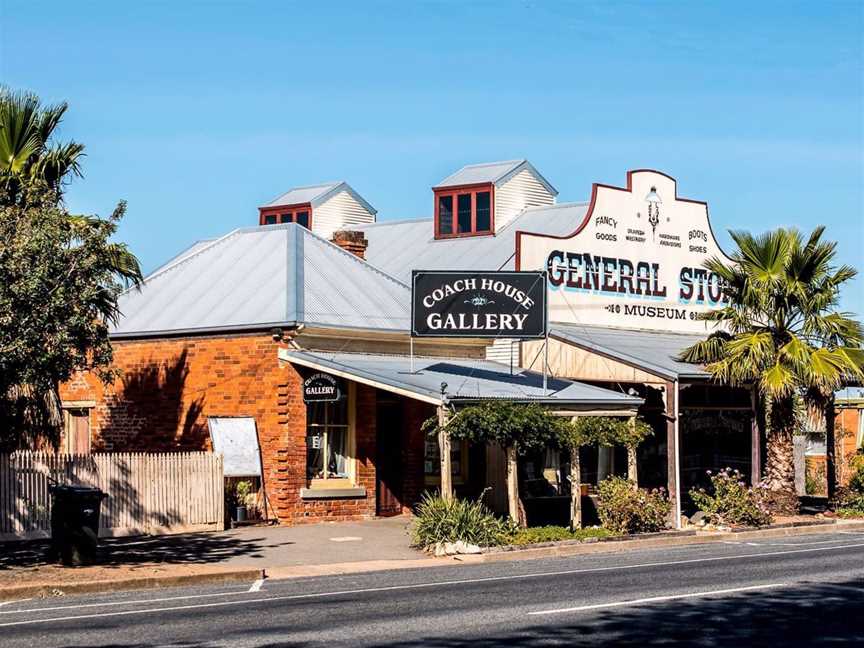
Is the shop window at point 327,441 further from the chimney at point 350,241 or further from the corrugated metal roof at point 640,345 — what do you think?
the chimney at point 350,241

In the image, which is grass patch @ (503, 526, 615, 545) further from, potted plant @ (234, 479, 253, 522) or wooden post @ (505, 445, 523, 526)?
potted plant @ (234, 479, 253, 522)

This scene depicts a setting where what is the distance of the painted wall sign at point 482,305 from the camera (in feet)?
86.1

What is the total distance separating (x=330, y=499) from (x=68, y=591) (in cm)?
1000

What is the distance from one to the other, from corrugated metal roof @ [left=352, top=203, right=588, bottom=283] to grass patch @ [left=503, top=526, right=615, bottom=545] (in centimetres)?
1180

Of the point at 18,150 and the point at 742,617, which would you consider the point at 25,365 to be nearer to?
the point at 18,150

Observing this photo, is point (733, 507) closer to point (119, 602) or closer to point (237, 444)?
point (237, 444)

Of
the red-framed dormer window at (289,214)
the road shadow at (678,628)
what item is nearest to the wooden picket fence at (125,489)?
the road shadow at (678,628)

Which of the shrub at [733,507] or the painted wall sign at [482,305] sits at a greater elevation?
the painted wall sign at [482,305]

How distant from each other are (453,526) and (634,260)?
13.6 metres

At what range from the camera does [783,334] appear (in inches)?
1121

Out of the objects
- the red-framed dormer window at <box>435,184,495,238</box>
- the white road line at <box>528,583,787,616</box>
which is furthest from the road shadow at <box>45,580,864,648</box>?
the red-framed dormer window at <box>435,184,495,238</box>

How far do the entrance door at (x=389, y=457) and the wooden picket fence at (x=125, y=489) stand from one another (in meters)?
4.24

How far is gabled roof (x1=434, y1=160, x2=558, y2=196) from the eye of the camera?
136ft

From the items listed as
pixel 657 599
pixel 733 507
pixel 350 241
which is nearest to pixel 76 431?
pixel 350 241
